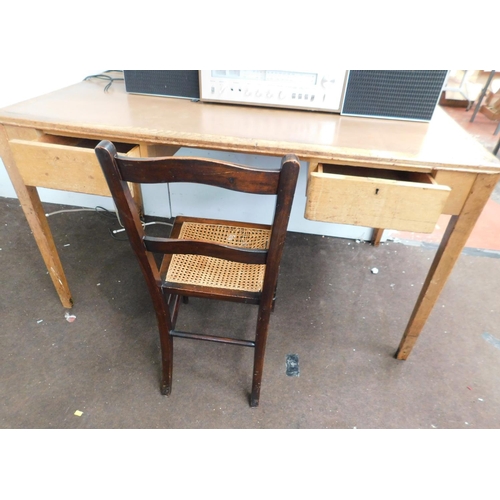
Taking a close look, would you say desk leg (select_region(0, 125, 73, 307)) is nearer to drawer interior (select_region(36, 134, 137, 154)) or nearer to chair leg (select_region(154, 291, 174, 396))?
drawer interior (select_region(36, 134, 137, 154))

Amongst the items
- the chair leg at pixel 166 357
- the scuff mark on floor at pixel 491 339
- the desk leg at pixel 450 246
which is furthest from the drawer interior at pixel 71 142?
the scuff mark on floor at pixel 491 339

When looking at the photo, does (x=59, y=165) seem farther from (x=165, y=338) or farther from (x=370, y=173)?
(x=370, y=173)

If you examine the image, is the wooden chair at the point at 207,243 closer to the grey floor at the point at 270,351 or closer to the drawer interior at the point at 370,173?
the grey floor at the point at 270,351

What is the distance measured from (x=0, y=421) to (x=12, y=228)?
1.15 meters

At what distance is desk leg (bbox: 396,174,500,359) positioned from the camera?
0.82 metres

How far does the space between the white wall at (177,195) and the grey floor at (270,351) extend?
202mm

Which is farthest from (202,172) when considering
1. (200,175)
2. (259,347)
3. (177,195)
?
(177,195)

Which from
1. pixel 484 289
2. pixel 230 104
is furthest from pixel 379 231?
pixel 230 104

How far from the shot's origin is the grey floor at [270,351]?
1022 mm

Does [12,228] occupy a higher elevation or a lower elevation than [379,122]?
lower

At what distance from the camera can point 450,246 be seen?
93 cm

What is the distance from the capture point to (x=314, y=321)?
1.34 meters

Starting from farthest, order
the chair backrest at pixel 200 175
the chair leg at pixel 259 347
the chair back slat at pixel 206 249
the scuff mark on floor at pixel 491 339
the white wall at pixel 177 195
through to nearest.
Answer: the white wall at pixel 177 195, the scuff mark on floor at pixel 491 339, the chair leg at pixel 259 347, the chair back slat at pixel 206 249, the chair backrest at pixel 200 175
